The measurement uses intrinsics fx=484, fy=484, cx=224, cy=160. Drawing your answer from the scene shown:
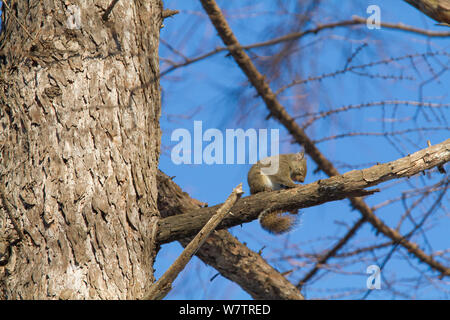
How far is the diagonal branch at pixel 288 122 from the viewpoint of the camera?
3002mm

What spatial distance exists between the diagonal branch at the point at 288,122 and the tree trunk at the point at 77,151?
690mm

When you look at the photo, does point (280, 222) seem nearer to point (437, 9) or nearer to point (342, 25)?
point (437, 9)

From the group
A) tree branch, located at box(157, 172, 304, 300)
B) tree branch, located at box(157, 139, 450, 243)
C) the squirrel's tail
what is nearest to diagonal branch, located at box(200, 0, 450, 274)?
the squirrel's tail

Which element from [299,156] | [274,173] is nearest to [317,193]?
[274,173]

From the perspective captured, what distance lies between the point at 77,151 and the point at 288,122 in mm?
1706

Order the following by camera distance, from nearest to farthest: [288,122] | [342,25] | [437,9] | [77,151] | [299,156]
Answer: [342,25], [437,9], [77,151], [288,122], [299,156]

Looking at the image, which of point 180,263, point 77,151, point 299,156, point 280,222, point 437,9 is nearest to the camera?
point 437,9

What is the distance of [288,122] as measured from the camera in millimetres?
3363

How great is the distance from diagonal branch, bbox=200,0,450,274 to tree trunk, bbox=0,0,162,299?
690 millimetres

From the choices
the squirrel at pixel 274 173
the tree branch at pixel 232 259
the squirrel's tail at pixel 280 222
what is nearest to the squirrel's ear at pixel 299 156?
the squirrel at pixel 274 173

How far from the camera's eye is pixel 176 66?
4.27ft

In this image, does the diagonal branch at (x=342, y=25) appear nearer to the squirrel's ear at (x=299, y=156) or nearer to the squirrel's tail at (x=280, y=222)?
the squirrel's tail at (x=280, y=222)
